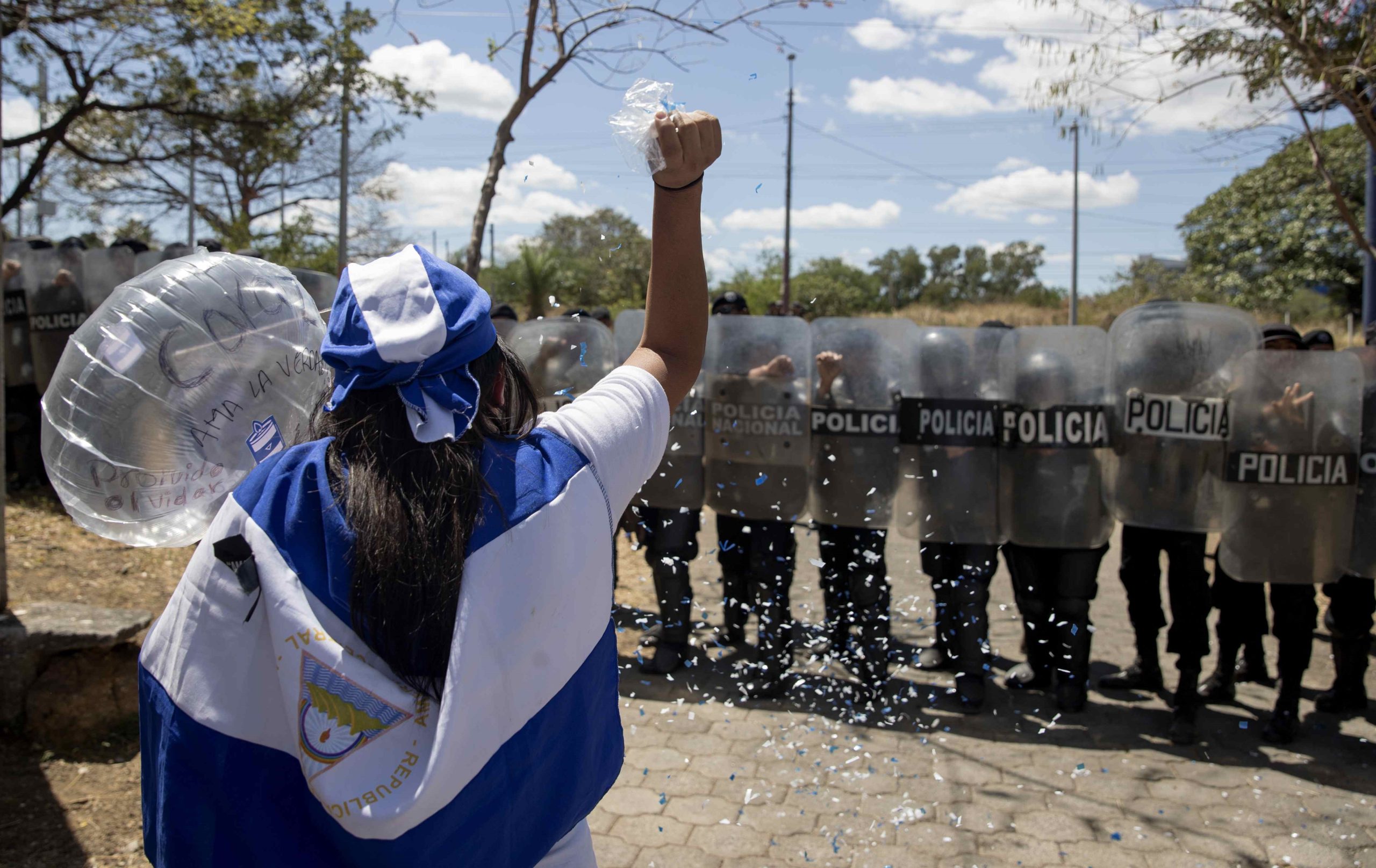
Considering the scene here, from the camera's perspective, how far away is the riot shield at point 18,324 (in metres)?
7.09

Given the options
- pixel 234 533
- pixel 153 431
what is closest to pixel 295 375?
pixel 153 431

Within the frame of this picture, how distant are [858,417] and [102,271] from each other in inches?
230

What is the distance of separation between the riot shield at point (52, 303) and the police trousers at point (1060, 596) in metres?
6.68

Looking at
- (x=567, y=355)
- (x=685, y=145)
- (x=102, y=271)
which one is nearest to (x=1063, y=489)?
(x=567, y=355)

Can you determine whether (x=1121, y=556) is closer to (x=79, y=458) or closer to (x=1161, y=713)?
(x=1161, y=713)

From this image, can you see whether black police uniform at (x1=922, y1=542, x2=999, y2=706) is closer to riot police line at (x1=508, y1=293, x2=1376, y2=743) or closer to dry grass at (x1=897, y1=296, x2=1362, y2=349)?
riot police line at (x1=508, y1=293, x2=1376, y2=743)

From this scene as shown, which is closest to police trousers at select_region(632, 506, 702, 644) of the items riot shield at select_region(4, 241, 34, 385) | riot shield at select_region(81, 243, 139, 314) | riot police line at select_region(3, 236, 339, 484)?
riot police line at select_region(3, 236, 339, 484)

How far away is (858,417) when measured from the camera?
453 centimetres

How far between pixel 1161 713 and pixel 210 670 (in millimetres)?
4616

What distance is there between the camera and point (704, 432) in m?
4.89

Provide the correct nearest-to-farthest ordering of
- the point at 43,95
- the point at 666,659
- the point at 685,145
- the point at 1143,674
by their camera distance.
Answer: the point at 685,145 → the point at 1143,674 → the point at 666,659 → the point at 43,95

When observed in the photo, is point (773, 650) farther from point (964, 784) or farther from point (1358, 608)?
point (1358, 608)

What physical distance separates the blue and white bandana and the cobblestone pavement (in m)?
2.45

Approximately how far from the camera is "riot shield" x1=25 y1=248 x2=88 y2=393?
271 inches
